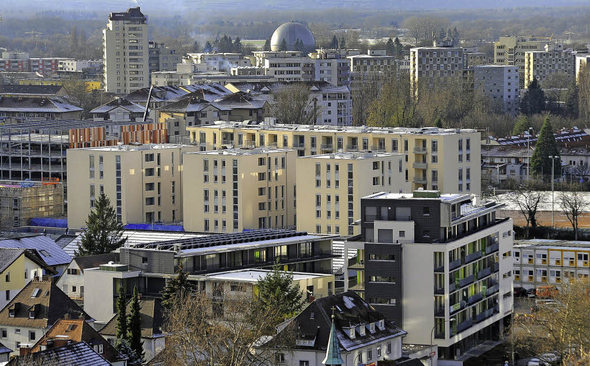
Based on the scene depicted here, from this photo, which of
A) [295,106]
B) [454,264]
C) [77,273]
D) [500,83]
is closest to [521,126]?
[295,106]

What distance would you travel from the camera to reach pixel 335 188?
4066 centimetres

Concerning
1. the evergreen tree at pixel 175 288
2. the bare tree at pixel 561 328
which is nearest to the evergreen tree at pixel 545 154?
the bare tree at pixel 561 328

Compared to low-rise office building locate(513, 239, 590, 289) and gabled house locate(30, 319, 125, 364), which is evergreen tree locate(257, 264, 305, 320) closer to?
gabled house locate(30, 319, 125, 364)

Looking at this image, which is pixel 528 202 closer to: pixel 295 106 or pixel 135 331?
pixel 295 106

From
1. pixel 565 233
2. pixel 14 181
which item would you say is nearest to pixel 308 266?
pixel 565 233

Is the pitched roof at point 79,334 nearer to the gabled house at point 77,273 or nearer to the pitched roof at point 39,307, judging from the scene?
the pitched roof at point 39,307

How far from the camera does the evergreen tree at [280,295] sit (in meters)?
26.8

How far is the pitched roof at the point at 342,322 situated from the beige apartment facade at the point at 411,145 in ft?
56.9

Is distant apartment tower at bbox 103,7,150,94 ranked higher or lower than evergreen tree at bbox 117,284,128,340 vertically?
higher

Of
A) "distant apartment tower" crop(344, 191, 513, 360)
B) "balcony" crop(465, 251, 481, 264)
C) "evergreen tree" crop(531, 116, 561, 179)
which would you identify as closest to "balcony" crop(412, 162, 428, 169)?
"evergreen tree" crop(531, 116, 561, 179)

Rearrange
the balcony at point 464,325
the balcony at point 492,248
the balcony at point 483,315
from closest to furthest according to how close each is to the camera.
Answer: the balcony at point 464,325 < the balcony at point 483,315 < the balcony at point 492,248

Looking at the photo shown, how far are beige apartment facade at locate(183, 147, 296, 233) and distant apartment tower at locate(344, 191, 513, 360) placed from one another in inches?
436

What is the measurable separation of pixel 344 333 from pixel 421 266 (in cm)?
415

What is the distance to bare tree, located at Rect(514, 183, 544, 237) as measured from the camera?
4384cm
